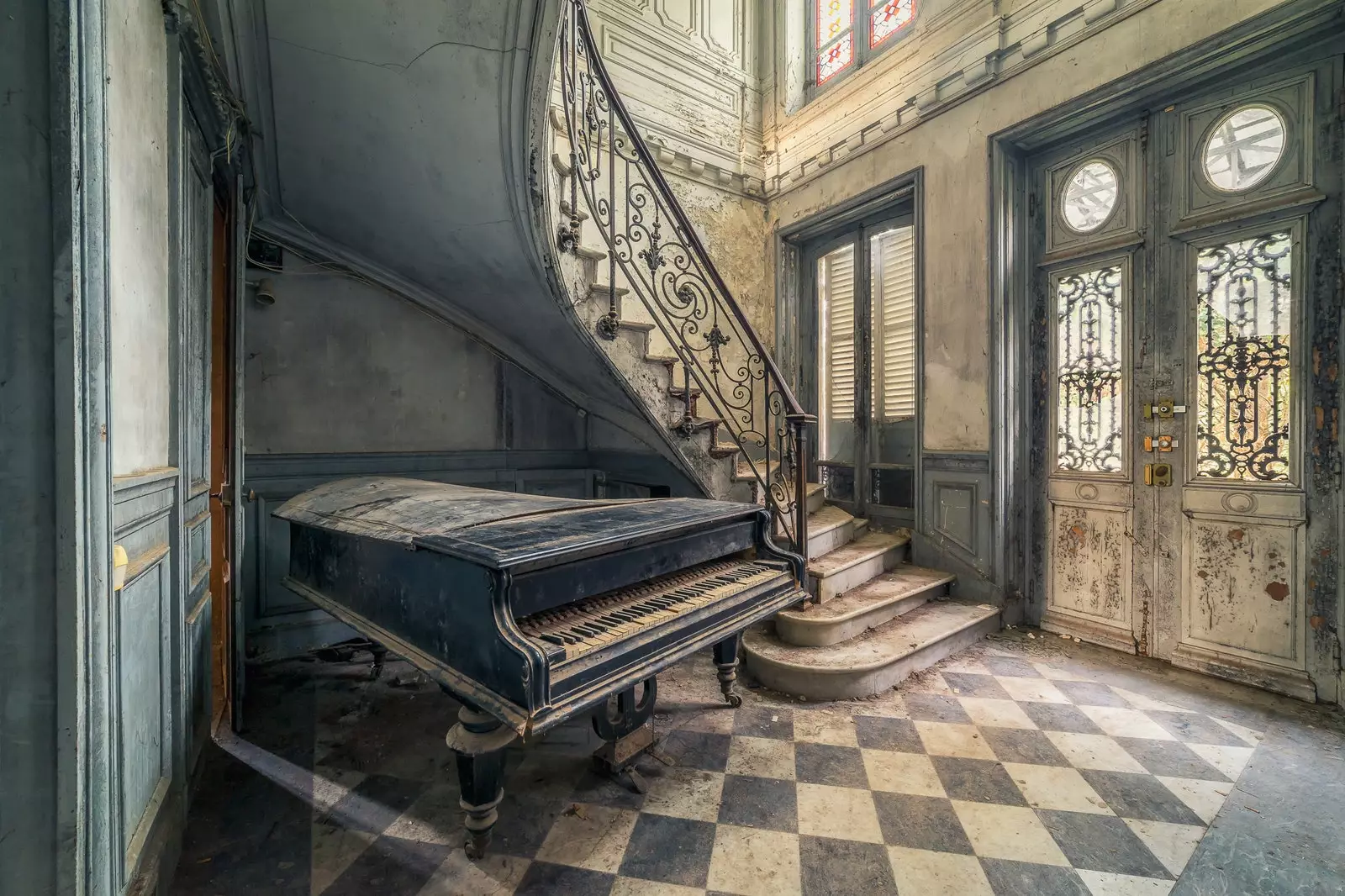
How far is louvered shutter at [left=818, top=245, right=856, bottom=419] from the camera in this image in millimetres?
4297

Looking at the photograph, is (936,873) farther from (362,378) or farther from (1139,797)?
(362,378)

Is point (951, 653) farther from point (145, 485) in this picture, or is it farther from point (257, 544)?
point (257, 544)

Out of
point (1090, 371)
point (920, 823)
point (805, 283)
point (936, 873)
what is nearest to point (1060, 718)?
point (920, 823)

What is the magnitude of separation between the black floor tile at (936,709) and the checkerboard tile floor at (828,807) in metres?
0.01

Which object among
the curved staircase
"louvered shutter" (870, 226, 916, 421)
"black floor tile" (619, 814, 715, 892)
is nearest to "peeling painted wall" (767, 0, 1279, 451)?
"louvered shutter" (870, 226, 916, 421)

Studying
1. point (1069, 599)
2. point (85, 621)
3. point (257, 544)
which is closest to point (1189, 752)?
point (1069, 599)

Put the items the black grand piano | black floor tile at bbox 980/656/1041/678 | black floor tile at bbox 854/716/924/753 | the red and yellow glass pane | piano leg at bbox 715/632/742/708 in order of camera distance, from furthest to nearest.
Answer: the red and yellow glass pane → black floor tile at bbox 980/656/1041/678 → piano leg at bbox 715/632/742/708 → black floor tile at bbox 854/716/924/753 → the black grand piano

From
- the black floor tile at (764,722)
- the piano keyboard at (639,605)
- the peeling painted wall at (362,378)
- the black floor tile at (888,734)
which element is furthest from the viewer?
the peeling painted wall at (362,378)

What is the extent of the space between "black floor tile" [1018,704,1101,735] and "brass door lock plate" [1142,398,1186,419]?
5.25 feet

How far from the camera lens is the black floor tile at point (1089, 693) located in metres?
2.43

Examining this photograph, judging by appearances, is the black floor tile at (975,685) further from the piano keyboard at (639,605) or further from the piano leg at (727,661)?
the piano keyboard at (639,605)

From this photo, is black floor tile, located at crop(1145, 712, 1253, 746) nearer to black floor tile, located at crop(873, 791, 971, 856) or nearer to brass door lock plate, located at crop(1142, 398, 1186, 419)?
black floor tile, located at crop(873, 791, 971, 856)

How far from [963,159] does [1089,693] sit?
3.10 m

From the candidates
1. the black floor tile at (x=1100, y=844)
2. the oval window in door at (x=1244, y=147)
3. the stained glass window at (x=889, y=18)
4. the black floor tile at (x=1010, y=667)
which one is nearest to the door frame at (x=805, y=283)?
the black floor tile at (x=1010, y=667)
